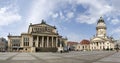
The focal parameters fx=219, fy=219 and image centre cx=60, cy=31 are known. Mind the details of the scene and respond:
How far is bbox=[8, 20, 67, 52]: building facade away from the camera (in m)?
123

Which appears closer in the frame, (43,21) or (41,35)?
(41,35)

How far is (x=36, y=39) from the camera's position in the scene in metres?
126

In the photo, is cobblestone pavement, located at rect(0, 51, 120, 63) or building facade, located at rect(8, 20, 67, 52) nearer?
cobblestone pavement, located at rect(0, 51, 120, 63)

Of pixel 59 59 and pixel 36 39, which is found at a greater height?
pixel 36 39

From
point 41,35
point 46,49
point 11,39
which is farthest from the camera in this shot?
point 11,39

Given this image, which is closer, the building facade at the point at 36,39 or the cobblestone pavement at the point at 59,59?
the cobblestone pavement at the point at 59,59

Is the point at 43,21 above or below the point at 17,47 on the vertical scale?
above

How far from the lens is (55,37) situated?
12800cm

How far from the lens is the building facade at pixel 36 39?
404ft

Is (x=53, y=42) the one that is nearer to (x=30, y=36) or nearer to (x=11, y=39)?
(x=30, y=36)

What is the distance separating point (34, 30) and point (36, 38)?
6356 millimetres

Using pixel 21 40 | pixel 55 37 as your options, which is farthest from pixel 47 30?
pixel 21 40

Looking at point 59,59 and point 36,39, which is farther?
point 36,39

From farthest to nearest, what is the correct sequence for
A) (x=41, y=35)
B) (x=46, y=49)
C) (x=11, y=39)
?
(x=11, y=39)
(x=41, y=35)
(x=46, y=49)
